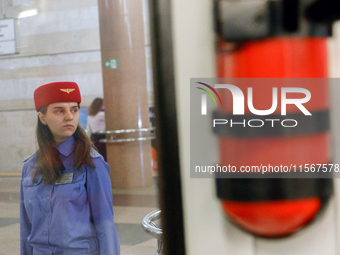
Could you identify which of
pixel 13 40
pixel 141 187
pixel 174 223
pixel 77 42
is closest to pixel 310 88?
pixel 174 223

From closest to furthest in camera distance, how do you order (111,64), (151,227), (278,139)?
1. (278,139)
2. (151,227)
3. (111,64)

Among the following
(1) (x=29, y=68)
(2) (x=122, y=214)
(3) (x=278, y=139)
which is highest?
(1) (x=29, y=68)

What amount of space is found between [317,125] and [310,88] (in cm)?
6

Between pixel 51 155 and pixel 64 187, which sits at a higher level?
pixel 51 155

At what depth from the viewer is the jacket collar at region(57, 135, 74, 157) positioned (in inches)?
62.6

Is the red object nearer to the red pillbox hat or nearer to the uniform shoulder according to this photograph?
the red pillbox hat

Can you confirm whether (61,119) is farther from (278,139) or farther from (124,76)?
(124,76)

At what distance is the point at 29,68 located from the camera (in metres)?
1.70

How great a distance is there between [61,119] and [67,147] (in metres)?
0.12

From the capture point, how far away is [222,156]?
657mm

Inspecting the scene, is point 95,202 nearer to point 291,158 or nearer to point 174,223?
point 174,223

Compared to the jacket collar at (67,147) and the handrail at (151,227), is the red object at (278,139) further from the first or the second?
the jacket collar at (67,147)

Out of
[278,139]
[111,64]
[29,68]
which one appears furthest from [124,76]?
[278,139]

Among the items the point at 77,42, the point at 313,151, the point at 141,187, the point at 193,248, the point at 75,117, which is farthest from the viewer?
the point at 141,187
